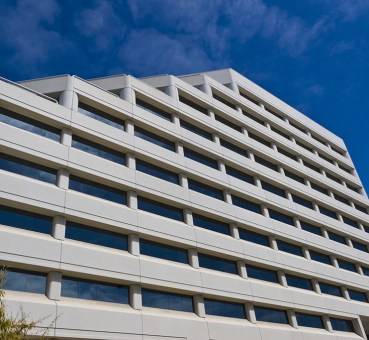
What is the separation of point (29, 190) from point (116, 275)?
602cm

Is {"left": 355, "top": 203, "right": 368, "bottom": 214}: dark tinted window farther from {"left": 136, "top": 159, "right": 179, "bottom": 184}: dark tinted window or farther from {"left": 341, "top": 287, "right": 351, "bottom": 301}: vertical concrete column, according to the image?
{"left": 136, "top": 159, "right": 179, "bottom": 184}: dark tinted window

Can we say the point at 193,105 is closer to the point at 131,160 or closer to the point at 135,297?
the point at 131,160

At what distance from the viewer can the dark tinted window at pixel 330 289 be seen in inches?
1280

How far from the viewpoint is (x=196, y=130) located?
3203 centimetres

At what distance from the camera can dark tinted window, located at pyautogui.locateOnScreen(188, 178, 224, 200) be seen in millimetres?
28391

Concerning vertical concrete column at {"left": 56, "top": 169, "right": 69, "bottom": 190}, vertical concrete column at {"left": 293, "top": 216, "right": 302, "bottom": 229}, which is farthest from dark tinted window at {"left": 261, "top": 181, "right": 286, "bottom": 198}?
vertical concrete column at {"left": 56, "top": 169, "right": 69, "bottom": 190}

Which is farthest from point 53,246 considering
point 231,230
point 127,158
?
point 231,230

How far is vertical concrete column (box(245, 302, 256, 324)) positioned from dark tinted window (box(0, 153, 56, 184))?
14.2m

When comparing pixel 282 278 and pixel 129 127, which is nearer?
pixel 129 127

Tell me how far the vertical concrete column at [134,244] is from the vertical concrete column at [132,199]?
1.79m

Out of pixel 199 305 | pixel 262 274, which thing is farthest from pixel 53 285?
pixel 262 274

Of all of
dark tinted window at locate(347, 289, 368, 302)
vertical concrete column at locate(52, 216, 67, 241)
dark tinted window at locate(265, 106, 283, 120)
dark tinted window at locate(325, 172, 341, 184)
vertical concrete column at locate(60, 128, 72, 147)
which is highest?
dark tinted window at locate(265, 106, 283, 120)

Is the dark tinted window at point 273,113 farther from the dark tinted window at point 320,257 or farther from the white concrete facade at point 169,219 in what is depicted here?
the dark tinted window at point 320,257

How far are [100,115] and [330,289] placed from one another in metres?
23.3
